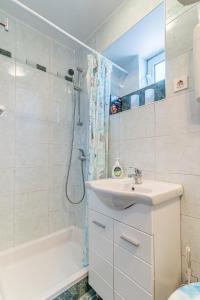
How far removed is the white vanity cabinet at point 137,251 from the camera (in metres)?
0.89

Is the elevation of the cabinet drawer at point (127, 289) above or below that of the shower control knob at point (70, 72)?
below

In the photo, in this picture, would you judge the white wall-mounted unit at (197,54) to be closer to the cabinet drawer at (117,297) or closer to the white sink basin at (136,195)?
the white sink basin at (136,195)

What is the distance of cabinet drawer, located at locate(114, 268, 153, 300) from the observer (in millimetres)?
915

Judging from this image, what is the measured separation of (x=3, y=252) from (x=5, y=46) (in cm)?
194

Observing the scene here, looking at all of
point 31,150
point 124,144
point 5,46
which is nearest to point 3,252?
point 31,150

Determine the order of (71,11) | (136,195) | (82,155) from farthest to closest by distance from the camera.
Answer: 1. (82,155)
2. (71,11)
3. (136,195)

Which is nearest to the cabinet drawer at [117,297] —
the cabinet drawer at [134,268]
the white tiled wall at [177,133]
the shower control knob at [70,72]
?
the cabinet drawer at [134,268]

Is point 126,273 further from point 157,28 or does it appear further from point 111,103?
point 157,28

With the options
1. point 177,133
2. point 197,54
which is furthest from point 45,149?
point 197,54

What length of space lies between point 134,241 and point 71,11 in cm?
200

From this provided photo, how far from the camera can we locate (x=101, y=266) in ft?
3.93

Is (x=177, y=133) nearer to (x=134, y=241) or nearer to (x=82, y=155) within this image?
(x=134, y=241)

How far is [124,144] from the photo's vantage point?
61.2 inches

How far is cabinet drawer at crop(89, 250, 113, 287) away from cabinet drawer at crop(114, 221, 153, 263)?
219 mm
